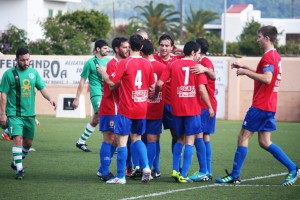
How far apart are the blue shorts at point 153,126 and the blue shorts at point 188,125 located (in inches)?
13.5

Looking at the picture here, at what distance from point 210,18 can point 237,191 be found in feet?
286

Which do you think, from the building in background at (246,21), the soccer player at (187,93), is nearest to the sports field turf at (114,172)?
the soccer player at (187,93)

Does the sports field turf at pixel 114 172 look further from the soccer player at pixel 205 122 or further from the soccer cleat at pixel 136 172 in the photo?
the soccer player at pixel 205 122

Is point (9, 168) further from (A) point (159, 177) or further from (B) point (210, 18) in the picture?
(B) point (210, 18)

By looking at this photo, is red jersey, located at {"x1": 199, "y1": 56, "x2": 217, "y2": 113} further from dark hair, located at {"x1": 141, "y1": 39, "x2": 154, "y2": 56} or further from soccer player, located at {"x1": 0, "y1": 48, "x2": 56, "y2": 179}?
soccer player, located at {"x1": 0, "y1": 48, "x2": 56, "y2": 179}

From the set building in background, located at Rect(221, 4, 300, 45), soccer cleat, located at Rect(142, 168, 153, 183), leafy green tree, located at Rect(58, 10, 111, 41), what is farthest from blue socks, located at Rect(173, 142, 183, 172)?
building in background, located at Rect(221, 4, 300, 45)

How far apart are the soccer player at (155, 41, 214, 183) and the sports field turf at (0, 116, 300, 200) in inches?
24.2

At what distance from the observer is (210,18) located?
99.4 metres

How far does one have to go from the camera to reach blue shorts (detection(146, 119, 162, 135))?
14172 mm

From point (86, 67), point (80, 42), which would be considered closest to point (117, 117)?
point (86, 67)

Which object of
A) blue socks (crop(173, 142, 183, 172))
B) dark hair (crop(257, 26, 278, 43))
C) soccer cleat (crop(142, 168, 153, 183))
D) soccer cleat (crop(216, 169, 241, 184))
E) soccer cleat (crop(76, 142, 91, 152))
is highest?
dark hair (crop(257, 26, 278, 43))

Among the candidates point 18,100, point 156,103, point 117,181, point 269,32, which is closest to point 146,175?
point 117,181

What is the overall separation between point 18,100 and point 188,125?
266 centimetres

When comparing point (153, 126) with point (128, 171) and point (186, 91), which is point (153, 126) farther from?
point (128, 171)
